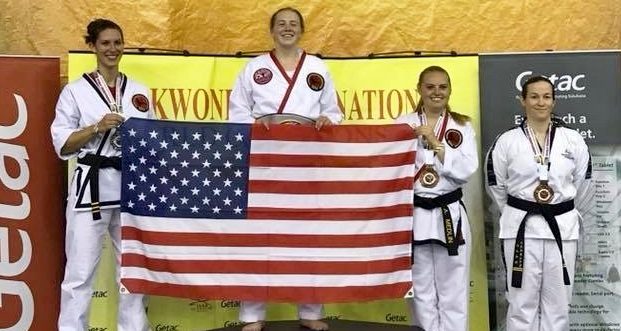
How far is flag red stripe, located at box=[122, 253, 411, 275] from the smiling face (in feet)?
3.94

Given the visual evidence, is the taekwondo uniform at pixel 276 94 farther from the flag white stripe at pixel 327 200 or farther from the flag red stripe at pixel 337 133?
the flag white stripe at pixel 327 200

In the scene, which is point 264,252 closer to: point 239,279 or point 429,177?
point 239,279

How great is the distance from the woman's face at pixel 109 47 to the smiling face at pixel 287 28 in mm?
859

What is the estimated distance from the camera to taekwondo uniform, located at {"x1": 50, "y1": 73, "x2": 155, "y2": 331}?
4547mm

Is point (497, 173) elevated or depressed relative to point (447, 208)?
elevated

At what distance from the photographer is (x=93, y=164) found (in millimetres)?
4574

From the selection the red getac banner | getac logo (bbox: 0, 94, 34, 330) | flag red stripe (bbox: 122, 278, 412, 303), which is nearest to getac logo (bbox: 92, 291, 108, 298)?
the red getac banner

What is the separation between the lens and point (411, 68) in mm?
5402

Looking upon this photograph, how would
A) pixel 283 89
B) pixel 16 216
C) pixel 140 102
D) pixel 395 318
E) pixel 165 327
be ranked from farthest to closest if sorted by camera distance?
pixel 395 318 < pixel 165 327 < pixel 16 216 < pixel 140 102 < pixel 283 89

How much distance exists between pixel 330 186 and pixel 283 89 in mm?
590

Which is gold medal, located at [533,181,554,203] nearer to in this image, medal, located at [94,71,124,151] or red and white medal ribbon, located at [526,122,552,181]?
red and white medal ribbon, located at [526,122,552,181]

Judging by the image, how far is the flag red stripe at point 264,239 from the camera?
4.61 meters

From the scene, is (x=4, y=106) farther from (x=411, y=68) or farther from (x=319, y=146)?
(x=411, y=68)

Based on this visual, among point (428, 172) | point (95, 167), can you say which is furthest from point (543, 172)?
point (95, 167)
